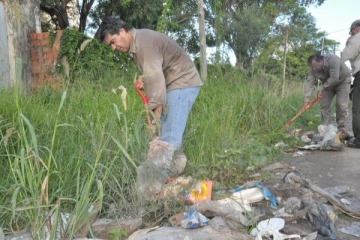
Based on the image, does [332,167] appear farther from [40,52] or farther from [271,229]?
[40,52]

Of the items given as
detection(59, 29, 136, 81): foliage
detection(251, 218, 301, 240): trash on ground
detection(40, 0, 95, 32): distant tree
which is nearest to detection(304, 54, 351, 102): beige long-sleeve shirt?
detection(59, 29, 136, 81): foliage

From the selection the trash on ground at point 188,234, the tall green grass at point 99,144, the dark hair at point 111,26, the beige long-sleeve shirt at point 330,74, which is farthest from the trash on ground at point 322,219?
the beige long-sleeve shirt at point 330,74

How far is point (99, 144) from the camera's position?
7.77 ft

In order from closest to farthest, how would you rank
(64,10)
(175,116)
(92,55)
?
1. (175,116)
2. (92,55)
3. (64,10)

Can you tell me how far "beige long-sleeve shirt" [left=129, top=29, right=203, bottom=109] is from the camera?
2.91 m

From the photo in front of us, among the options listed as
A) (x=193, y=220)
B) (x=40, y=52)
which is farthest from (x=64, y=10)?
(x=193, y=220)

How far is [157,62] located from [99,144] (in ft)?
2.91

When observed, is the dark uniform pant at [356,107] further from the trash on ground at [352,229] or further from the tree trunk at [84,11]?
the tree trunk at [84,11]

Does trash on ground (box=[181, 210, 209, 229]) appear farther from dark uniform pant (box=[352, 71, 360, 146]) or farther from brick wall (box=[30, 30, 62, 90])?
brick wall (box=[30, 30, 62, 90])

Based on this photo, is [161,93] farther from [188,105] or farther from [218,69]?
[218,69]

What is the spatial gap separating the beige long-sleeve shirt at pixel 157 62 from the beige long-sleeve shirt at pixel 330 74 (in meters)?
3.57

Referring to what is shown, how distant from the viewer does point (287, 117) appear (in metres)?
6.46

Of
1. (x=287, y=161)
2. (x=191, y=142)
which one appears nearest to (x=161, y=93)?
(x=191, y=142)

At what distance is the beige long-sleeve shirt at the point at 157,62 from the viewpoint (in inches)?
115
